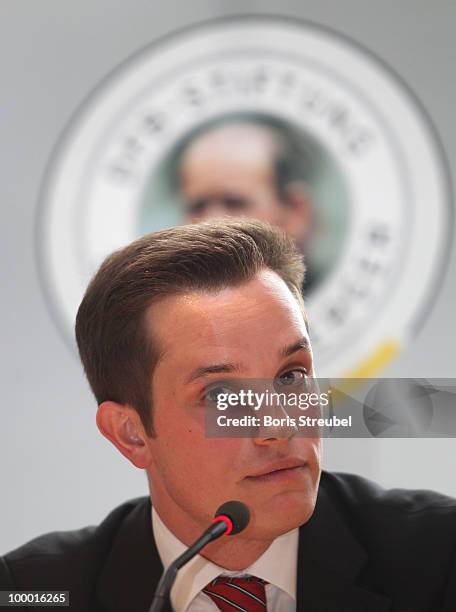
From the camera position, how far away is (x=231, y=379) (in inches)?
40.3

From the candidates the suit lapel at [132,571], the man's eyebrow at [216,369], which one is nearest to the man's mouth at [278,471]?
the man's eyebrow at [216,369]

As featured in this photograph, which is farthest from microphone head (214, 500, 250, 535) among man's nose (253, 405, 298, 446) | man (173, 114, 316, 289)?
man (173, 114, 316, 289)

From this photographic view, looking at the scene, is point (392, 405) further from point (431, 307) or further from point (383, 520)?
point (431, 307)

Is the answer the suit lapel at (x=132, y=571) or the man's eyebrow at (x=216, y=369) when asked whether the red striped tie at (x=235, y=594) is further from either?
the man's eyebrow at (x=216, y=369)

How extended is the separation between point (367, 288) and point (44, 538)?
812 millimetres

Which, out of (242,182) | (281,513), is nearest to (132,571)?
(281,513)

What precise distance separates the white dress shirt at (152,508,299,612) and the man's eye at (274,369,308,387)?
210 millimetres

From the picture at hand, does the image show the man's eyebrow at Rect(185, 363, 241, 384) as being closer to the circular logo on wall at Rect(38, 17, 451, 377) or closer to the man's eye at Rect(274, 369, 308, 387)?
the man's eye at Rect(274, 369, 308, 387)

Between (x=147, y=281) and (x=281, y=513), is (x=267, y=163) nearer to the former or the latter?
(x=147, y=281)

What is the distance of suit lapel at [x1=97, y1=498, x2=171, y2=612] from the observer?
1125 mm

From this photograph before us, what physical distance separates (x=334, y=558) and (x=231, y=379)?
11.0 inches

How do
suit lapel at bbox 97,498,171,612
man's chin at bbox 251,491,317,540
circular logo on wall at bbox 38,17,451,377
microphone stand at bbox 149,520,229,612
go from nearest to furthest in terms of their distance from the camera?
microphone stand at bbox 149,520,229,612 < man's chin at bbox 251,491,317,540 < suit lapel at bbox 97,498,171,612 < circular logo on wall at bbox 38,17,451,377

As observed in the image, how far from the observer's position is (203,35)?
177 centimetres

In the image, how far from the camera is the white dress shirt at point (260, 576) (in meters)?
1.09
